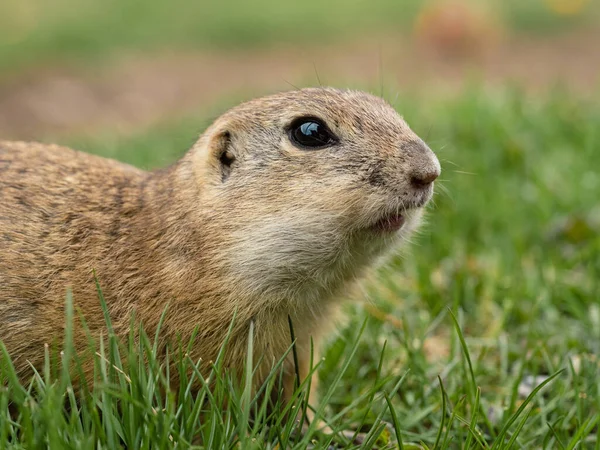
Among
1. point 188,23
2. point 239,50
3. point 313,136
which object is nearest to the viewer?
point 313,136

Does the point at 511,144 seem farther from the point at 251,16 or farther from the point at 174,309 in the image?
the point at 251,16

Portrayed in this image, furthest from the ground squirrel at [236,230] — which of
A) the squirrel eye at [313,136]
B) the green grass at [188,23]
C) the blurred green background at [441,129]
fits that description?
the green grass at [188,23]

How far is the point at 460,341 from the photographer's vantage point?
10.9 feet

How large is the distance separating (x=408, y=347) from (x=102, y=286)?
1.60 metres

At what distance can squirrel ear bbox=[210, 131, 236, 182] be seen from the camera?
12.0 ft

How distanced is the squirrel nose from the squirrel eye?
43 centimetres

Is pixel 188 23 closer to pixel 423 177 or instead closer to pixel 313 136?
pixel 313 136

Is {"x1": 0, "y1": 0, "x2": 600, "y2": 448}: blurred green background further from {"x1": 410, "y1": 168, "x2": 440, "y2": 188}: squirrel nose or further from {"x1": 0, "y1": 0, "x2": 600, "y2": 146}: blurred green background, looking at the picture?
{"x1": 410, "y1": 168, "x2": 440, "y2": 188}: squirrel nose

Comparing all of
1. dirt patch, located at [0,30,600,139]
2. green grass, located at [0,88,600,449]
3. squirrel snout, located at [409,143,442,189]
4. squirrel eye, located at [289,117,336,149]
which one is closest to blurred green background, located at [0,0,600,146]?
dirt patch, located at [0,30,600,139]

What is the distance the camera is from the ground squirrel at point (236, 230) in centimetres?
329

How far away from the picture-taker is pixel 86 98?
1409 centimetres

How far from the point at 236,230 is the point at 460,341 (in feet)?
3.58

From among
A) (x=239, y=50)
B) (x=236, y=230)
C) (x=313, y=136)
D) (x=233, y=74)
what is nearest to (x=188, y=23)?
(x=239, y=50)

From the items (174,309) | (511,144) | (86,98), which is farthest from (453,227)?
(86,98)
